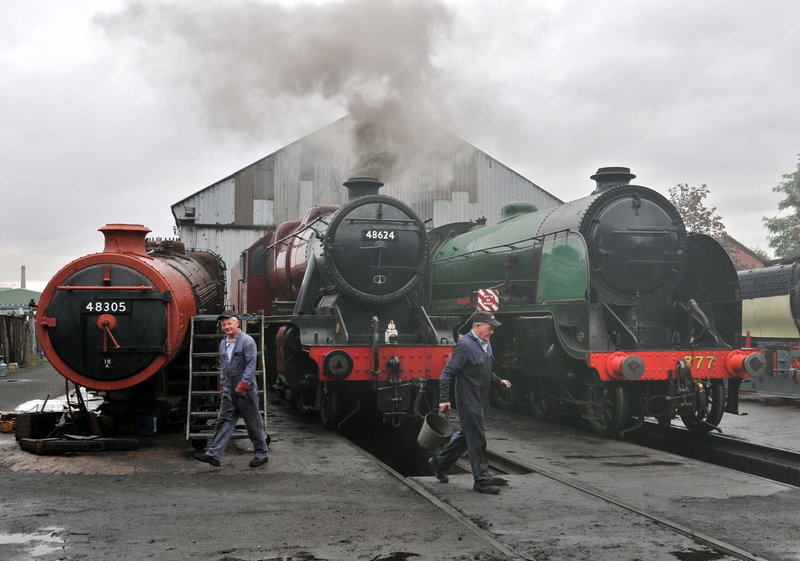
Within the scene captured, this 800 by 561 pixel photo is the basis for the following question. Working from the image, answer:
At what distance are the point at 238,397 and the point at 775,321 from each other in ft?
38.0

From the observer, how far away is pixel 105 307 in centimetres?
888

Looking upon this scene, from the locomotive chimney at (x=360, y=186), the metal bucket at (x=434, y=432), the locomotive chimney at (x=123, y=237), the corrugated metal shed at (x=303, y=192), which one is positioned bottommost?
the metal bucket at (x=434, y=432)

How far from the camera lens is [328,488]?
691 centimetres

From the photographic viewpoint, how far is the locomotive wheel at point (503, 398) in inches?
529

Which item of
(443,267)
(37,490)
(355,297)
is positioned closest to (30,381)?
(443,267)

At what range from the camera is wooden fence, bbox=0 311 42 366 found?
24.0 m

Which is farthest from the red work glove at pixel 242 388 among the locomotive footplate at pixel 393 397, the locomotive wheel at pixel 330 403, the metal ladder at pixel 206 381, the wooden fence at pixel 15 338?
the wooden fence at pixel 15 338

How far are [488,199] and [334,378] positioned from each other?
722 inches

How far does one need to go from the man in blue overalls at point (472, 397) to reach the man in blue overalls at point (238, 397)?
1.93 meters

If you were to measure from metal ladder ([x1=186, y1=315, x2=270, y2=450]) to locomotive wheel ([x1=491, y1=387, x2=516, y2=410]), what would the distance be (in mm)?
4939

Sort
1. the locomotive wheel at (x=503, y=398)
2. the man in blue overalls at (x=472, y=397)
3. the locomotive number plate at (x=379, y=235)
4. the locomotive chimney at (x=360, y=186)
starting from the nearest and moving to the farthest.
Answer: the man in blue overalls at (x=472, y=397) → the locomotive number plate at (x=379, y=235) → the locomotive chimney at (x=360, y=186) → the locomotive wheel at (x=503, y=398)

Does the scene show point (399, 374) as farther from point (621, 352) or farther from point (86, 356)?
point (86, 356)

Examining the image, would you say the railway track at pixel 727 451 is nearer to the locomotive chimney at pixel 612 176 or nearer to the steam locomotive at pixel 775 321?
the locomotive chimney at pixel 612 176

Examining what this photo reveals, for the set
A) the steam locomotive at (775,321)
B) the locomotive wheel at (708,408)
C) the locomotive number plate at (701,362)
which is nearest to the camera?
the locomotive number plate at (701,362)
